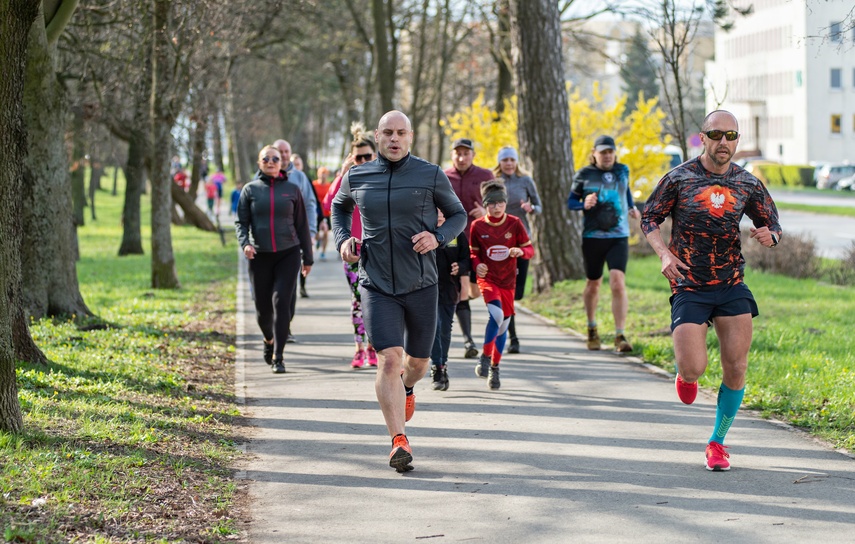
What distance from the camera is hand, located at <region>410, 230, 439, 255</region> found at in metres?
7.03

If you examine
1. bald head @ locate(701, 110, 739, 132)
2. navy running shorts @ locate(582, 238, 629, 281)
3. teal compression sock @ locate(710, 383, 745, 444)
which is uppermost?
bald head @ locate(701, 110, 739, 132)

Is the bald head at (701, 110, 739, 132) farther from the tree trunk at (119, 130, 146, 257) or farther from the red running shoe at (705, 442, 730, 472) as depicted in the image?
the tree trunk at (119, 130, 146, 257)

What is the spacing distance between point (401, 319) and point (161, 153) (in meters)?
12.1

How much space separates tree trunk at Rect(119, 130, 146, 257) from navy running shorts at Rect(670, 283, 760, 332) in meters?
22.0

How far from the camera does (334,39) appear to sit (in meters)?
35.1

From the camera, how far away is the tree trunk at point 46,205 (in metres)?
11.9

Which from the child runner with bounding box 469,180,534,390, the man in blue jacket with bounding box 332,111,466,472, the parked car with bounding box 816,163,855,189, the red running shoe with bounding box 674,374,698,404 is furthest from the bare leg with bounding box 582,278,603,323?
the parked car with bounding box 816,163,855,189

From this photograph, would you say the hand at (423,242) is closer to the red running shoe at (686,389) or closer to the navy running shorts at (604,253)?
the red running shoe at (686,389)

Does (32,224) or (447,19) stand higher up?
(447,19)

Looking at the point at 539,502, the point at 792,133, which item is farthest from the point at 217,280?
the point at 792,133

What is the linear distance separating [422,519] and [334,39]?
30.3 m

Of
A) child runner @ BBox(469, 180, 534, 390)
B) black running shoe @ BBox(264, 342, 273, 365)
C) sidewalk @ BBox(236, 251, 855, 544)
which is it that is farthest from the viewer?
black running shoe @ BBox(264, 342, 273, 365)

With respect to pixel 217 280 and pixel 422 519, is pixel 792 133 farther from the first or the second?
pixel 422 519

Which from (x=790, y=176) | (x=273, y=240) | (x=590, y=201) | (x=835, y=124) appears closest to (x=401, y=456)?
(x=273, y=240)
